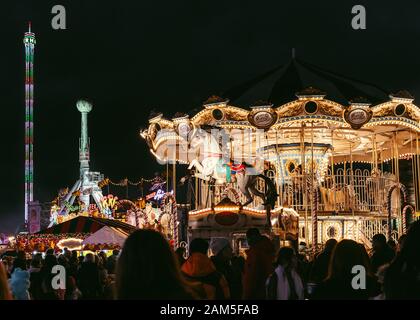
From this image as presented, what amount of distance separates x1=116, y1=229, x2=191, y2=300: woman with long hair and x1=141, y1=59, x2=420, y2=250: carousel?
48.9 ft

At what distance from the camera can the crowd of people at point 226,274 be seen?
3420 mm

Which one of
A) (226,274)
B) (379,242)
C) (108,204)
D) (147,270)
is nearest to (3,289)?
(147,270)

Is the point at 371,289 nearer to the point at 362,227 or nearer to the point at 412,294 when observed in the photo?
the point at 412,294

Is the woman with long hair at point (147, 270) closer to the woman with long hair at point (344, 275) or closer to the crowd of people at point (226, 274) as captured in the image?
the crowd of people at point (226, 274)

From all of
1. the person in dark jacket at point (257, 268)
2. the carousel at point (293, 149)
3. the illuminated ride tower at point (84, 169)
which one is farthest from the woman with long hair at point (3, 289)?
the illuminated ride tower at point (84, 169)

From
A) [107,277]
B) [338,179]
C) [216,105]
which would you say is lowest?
[107,277]

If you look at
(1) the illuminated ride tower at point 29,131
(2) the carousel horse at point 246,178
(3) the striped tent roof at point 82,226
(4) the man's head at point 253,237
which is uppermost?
(1) the illuminated ride tower at point 29,131

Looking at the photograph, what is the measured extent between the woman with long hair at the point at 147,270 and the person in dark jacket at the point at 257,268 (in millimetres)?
3861

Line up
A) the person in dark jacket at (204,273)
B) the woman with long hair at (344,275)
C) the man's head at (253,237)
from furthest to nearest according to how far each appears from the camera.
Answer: the man's head at (253,237)
the person in dark jacket at (204,273)
the woman with long hair at (344,275)

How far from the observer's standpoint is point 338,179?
26594mm

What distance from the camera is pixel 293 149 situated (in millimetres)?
Answer: 23750

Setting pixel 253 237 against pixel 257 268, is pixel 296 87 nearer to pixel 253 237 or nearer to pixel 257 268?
pixel 253 237

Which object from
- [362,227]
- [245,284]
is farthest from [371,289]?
[362,227]
